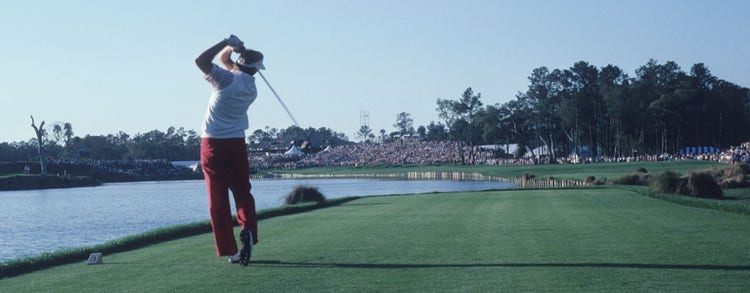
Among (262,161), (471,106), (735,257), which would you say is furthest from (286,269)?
(262,161)

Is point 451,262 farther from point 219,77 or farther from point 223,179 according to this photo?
point 219,77

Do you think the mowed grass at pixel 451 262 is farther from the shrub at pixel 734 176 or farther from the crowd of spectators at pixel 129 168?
the crowd of spectators at pixel 129 168

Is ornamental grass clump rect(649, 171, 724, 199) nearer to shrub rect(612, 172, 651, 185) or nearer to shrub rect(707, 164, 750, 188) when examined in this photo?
shrub rect(707, 164, 750, 188)

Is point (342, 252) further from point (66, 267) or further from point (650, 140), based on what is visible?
point (650, 140)

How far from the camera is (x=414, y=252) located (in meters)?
10.6

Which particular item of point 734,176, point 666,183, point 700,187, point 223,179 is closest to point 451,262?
point 223,179

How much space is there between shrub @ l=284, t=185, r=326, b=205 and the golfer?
22.1 metres

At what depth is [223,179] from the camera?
33.3ft

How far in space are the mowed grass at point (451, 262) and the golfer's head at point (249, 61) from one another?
2.30 m

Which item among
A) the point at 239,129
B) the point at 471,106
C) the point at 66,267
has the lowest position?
the point at 66,267

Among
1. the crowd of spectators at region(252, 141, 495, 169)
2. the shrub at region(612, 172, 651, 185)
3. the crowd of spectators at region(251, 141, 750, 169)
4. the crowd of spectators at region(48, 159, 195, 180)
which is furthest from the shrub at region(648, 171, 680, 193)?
the crowd of spectators at region(252, 141, 495, 169)

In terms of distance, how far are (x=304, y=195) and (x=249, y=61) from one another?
76.0ft

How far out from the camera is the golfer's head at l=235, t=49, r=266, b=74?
1023 cm

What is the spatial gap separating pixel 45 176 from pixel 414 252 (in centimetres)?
9769
